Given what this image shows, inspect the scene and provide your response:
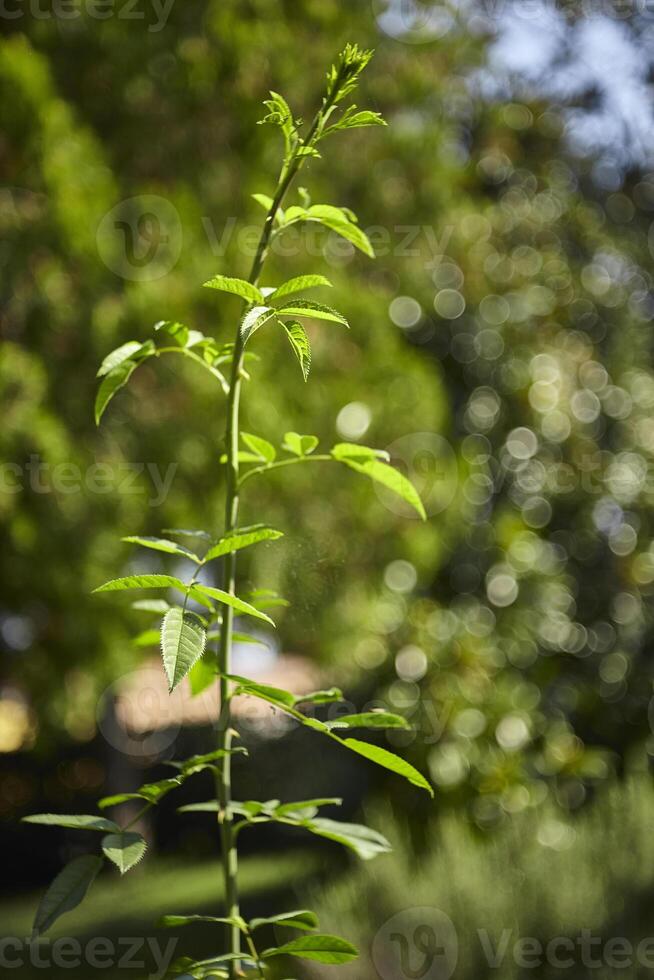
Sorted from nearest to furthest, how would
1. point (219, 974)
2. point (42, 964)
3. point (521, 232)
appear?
point (219, 974), point (42, 964), point (521, 232)

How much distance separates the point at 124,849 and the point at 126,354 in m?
0.45

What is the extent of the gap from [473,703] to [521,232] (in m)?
3.17

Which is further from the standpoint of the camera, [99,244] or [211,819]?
[211,819]

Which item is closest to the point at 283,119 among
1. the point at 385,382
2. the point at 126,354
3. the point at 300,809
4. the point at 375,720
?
the point at 126,354

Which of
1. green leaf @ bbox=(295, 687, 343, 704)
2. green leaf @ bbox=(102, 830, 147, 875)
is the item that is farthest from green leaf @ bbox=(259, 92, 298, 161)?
green leaf @ bbox=(102, 830, 147, 875)

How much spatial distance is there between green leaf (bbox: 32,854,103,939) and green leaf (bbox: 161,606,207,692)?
0.85ft

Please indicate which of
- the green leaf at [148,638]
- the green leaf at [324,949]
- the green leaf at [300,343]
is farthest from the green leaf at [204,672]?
the green leaf at [300,343]

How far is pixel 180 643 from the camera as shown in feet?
2.48

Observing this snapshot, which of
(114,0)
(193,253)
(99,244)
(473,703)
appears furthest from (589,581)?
(114,0)

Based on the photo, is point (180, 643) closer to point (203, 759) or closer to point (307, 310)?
point (203, 759)

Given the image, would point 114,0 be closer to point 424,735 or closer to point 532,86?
point 532,86

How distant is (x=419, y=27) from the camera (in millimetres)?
5996

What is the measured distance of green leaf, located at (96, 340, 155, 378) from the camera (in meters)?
0.99

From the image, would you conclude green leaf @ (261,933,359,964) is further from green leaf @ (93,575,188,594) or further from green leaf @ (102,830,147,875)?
green leaf @ (93,575,188,594)
